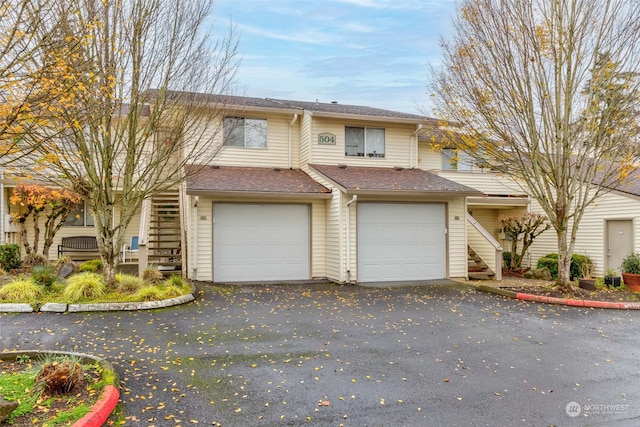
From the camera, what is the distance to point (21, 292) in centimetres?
842

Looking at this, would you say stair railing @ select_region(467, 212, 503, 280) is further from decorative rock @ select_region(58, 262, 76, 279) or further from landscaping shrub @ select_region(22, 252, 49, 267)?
landscaping shrub @ select_region(22, 252, 49, 267)

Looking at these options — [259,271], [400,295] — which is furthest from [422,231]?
[259,271]

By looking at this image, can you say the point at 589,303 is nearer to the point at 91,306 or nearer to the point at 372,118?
the point at 372,118

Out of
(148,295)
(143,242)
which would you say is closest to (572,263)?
(148,295)

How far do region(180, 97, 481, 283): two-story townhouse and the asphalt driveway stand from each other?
10.0ft

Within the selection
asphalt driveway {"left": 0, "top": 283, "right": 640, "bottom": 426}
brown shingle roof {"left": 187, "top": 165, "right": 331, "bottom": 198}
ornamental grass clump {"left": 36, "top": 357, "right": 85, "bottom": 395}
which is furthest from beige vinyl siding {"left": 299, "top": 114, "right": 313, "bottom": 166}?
ornamental grass clump {"left": 36, "top": 357, "right": 85, "bottom": 395}

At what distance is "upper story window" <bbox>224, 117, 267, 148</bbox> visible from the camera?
46.7ft

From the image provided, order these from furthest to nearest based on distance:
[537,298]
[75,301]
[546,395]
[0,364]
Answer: [537,298], [75,301], [0,364], [546,395]

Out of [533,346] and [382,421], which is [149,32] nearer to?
[382,421]

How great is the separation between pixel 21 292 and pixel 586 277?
49.7 feet

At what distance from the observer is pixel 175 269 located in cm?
1284

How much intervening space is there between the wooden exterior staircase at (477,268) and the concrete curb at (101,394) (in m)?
11.8

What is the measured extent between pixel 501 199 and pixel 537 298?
7411mm

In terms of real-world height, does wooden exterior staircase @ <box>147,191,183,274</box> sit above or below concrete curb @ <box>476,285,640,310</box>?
above
